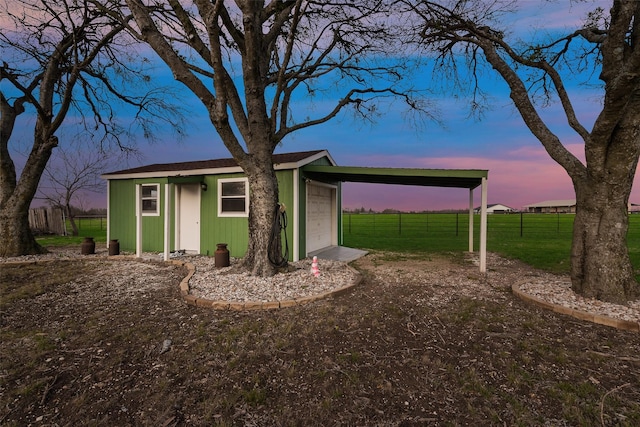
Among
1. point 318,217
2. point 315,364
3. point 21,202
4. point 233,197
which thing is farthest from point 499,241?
point 21,202

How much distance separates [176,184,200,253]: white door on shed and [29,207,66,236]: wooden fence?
13.6 metres

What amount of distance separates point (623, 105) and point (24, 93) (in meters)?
14.4

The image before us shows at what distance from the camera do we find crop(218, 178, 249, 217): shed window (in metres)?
8.84

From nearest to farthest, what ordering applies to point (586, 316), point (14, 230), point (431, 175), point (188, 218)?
point (586, 316) → point (431, 175) → point (14, 230) → point (188, 218)

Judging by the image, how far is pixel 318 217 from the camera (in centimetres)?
1029

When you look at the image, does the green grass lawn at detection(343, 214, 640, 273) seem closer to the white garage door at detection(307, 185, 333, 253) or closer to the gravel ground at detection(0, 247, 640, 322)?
the white garage door at detection(307, 185, 333, 253)

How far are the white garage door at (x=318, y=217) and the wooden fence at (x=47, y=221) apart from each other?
1701 centimetres

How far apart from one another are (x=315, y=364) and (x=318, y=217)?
7.54 metres

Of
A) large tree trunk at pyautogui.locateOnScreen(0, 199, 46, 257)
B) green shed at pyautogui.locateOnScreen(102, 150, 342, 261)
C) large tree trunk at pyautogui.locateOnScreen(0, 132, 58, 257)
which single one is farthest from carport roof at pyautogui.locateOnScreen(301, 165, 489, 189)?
large tree trunk at pyautogui.locateOnScreen(0, 199, 46, 257)

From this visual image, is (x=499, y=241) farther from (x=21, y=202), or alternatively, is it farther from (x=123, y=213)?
(x=21, y=202)

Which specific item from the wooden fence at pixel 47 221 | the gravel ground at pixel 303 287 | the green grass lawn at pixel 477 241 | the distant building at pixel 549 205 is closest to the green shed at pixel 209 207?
the gravel ground at pixel 303 287

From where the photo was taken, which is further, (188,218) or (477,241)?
(477,241)

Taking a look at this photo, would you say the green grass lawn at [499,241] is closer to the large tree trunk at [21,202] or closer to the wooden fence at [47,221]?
the large tree trunk at [21,202]

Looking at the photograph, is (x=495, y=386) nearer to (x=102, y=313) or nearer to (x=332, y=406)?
(x=332, y=406)
